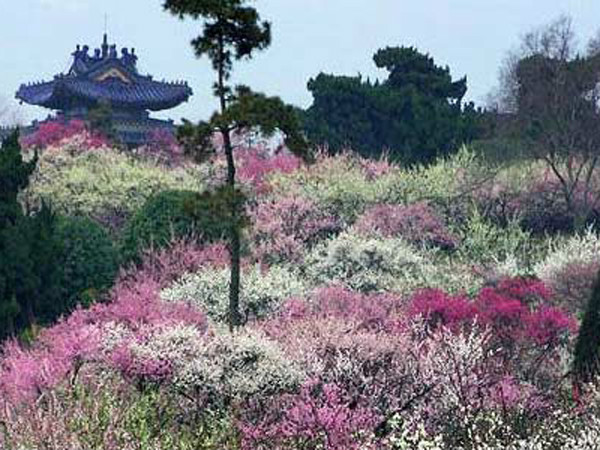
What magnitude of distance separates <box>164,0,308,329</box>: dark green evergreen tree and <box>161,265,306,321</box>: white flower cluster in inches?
125

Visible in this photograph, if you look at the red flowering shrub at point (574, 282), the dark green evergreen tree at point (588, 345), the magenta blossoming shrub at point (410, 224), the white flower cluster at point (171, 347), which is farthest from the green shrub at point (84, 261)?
the dark green evergreen tree at point (588, 345)

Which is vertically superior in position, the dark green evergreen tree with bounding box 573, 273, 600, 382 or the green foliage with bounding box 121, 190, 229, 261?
the green foliage with bounding box 121, 190, 229, 261

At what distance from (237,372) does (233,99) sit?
6.72m

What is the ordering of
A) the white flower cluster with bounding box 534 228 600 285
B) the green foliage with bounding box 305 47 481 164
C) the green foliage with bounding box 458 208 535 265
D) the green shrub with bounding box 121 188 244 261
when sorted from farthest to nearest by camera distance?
the green foliage with bounding box 305 47 481 164, the green foliage with bounding box 458 208 535 265, the green shrub with bounding box 121 188 244 261, the white flower cluster with bounding box 534 228 600 285

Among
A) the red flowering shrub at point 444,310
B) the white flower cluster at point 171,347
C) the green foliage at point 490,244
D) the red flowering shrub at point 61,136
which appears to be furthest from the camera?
the red flowering shrub at point 61,136

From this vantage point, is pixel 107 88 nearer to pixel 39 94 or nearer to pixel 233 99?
pixel 39 94

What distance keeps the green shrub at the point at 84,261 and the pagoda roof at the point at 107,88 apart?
33.6 meters

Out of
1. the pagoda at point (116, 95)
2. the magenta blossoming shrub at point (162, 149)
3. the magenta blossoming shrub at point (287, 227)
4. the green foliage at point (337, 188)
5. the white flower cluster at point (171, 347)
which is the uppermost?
the pagoda at point (116, 95)

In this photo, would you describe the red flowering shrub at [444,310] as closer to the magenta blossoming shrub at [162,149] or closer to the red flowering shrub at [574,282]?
the red flowering shrub at [574,282]

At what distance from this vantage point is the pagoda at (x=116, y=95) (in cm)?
6481

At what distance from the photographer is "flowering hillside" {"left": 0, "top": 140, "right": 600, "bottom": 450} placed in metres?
13.8

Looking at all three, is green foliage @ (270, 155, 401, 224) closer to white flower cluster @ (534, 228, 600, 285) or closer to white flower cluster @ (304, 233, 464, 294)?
white flower cluster @ (304, 233, 464, 294)

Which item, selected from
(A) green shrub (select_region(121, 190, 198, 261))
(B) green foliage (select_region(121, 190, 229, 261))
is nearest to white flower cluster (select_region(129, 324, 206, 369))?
(B) green foliage (select_region(121, 190, 229, 261))


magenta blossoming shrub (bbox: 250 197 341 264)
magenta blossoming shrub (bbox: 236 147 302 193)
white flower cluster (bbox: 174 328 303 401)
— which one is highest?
magenta blossoming shrub (bbox: 236 147 302 193)
